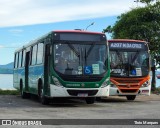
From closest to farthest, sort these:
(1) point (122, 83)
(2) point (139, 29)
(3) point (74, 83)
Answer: (3) point (74, 83)
(1) point (122, 83)
(2) point (139, 29)

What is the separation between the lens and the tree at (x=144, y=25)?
33062mm

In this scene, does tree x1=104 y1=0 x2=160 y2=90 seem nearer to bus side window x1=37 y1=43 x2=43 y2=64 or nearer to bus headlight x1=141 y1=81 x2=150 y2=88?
bus headlight x1=141 y1=81 x2=150 y2=88

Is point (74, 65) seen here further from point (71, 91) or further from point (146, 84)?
point (146, 84)

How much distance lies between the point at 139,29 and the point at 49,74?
1610 centimetres

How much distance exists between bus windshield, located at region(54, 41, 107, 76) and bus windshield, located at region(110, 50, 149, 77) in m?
3.57

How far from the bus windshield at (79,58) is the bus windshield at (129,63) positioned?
357cm

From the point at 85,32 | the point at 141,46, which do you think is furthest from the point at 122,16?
the point at 85,32

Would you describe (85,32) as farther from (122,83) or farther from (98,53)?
(122,83)

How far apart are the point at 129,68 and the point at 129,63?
0.26 m

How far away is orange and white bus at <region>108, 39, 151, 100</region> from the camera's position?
2183 centimetres

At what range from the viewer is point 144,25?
108ft

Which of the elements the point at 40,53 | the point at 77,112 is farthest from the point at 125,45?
the point at 77,112

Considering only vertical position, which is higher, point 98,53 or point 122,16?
point 122,16

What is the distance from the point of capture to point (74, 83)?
1792cm
